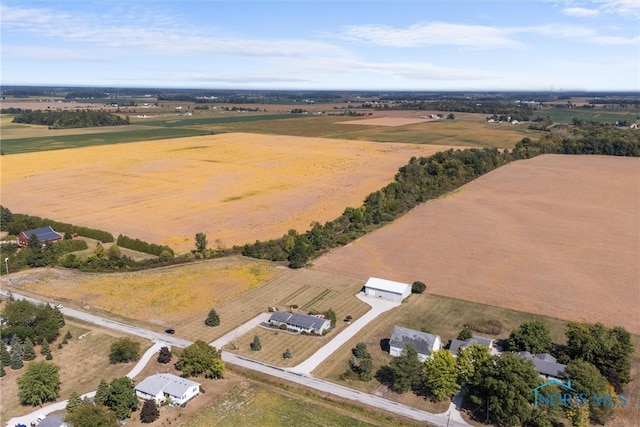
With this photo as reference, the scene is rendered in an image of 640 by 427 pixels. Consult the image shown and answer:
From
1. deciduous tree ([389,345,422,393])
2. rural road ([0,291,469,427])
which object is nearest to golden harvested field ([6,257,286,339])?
rural road ([0,291,469,427])

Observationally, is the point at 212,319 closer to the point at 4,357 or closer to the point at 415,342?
the point at 4,357

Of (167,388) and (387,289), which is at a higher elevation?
(387,289)

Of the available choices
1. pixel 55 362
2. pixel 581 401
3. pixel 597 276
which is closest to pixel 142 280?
pixel 55 362

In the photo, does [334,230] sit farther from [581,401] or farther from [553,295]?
[581,401]

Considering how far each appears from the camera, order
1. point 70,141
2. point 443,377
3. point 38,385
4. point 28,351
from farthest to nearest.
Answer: point 70,141 < point 28,351 < point 443,377 < point 38,385

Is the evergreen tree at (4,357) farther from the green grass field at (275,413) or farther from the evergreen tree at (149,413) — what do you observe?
the green grass field at (275,413)

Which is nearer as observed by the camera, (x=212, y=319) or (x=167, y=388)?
(x=167, y=388)

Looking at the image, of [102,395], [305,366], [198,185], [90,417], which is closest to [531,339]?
[305,366]

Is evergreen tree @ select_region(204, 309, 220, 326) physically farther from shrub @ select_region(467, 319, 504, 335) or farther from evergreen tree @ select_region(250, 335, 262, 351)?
shrub @ select_region(467, 319, 504, 335)
